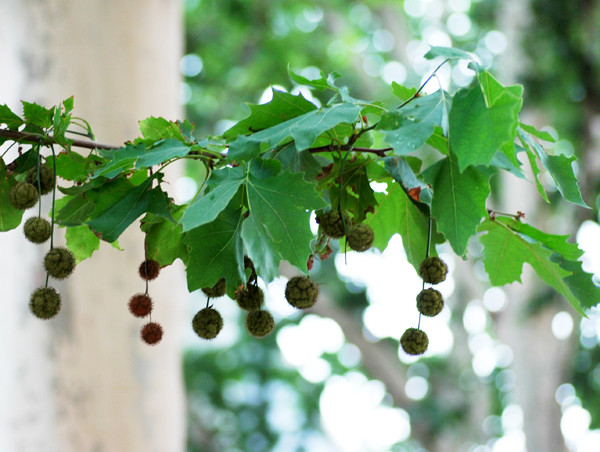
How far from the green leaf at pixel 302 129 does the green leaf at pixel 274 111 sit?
7cm

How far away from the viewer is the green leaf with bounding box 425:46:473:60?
1.02m

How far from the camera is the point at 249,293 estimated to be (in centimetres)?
109

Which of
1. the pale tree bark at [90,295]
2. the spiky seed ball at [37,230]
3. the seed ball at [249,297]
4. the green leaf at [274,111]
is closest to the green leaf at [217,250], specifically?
the seed ball at [249,297]

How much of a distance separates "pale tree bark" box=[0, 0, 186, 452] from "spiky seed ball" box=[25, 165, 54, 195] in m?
2.52

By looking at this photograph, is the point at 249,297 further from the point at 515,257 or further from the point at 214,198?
the point at 515,257

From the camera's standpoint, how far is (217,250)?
1.03 meters

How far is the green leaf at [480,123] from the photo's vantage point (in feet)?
3.00

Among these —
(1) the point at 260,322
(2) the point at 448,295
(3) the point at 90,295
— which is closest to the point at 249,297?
(1) the point at 260,322

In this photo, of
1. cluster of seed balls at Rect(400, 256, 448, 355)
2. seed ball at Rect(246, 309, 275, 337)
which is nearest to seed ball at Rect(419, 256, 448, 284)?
cluster of seed balls at Rect(400, 256, 448, 355)

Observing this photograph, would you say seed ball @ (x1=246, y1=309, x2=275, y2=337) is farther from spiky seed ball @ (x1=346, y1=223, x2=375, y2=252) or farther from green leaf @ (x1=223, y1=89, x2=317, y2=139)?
green leaf @ (x1=223, y1=89, x2=317, y2=139)

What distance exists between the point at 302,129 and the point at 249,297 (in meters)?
0.27

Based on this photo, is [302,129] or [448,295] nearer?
[302,129]

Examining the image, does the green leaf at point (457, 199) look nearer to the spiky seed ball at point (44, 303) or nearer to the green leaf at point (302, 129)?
the green leaf at point (302, 129)

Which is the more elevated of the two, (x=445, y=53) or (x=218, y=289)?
(x=445, y=53)
